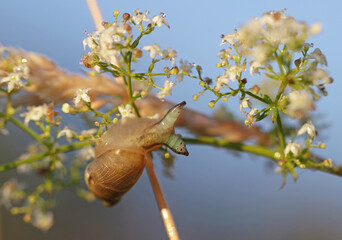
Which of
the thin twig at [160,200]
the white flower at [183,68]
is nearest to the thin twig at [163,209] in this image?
the thin twig at [160,200]

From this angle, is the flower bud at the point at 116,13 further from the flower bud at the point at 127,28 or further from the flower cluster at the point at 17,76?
the flower cluster at the point at 17,76

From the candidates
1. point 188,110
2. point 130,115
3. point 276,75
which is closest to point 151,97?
point 188,110

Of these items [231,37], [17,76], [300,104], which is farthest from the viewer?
[17,76]

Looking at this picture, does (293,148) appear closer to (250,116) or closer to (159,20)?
(250,116)

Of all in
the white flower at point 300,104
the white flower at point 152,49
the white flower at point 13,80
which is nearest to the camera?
the white flower at point 300,104

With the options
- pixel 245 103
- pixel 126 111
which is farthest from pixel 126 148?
pixel 245 103

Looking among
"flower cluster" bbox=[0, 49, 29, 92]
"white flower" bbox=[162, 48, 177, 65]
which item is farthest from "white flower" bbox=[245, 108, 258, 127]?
"flower cluster" bbox=[0, 49, 29, 92]

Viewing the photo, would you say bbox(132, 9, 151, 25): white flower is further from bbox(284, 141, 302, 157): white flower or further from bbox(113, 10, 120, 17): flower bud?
bbox(284, 141, 302, 157): white flower

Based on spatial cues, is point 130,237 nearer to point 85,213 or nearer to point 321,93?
point 85,213
